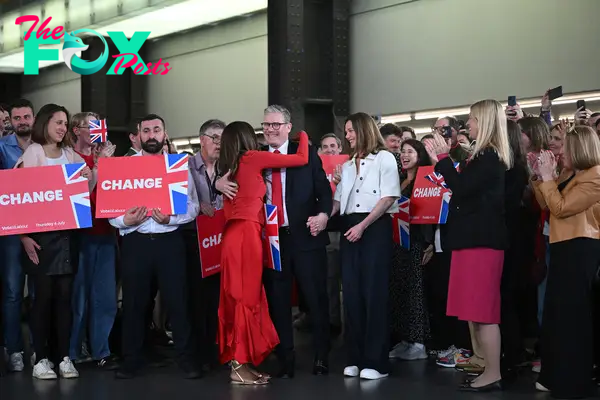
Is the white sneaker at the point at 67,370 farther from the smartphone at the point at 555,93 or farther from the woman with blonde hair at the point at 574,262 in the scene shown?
the smartphone at the point at 555,93

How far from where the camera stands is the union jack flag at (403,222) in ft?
22.7

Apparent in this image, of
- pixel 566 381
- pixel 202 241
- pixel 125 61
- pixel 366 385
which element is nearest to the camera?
pixel 566 381

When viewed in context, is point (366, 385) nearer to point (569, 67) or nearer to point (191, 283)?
point (191, 283)

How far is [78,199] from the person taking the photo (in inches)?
240

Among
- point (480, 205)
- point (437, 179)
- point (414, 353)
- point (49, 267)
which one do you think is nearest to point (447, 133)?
point (437, 179)

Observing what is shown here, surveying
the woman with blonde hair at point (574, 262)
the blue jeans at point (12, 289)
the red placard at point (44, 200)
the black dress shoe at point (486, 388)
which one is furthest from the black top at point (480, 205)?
the blue jeans at point (12, 289)

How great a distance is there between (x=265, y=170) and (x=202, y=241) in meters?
0.73

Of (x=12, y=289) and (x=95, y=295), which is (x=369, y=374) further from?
(x=12, y=289)

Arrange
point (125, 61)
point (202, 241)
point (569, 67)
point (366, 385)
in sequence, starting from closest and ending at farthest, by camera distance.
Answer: point (366, 385) < point (202, 241) < point (569, 67) < point (125, 61)

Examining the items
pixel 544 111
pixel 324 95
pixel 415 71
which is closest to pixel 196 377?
pixel 544 111

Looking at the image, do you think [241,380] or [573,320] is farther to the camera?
[241,380]

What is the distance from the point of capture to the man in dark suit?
6152 millimetres

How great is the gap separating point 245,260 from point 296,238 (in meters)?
0.41

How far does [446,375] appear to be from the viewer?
622cm
